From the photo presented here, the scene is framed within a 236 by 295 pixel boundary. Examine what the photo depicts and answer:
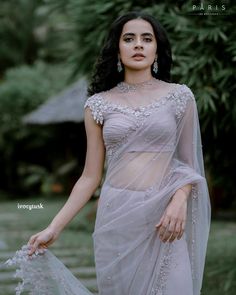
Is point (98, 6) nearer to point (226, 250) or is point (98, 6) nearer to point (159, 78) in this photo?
point (159, 78)

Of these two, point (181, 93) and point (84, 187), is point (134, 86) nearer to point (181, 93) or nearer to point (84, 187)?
point (181, 93)

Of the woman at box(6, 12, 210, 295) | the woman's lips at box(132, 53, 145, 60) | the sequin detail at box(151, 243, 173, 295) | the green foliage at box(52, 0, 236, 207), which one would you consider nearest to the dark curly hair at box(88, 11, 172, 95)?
the woman at box(6, 12, 210, 295)

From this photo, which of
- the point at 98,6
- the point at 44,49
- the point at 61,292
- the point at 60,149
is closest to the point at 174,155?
the point at 61,292

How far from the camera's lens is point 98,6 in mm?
5641

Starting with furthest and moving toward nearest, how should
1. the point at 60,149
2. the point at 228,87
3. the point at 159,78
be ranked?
the point at 60,149
the point at 228,87
the point at 159,78

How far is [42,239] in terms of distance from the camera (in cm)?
299

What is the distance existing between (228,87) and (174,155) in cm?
232

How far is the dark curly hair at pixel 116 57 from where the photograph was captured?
10.3ft

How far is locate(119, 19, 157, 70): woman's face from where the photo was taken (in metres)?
3.08

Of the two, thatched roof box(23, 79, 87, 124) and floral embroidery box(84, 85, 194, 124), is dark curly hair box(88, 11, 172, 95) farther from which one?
thatched roof box(23, 79, 87, 124)

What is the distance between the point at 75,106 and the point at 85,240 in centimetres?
521

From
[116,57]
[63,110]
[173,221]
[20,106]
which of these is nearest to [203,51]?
[116,57]

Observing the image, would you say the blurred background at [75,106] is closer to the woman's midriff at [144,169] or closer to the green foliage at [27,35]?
the green foliage at [27,35]

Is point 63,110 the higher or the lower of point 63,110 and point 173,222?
the lower
